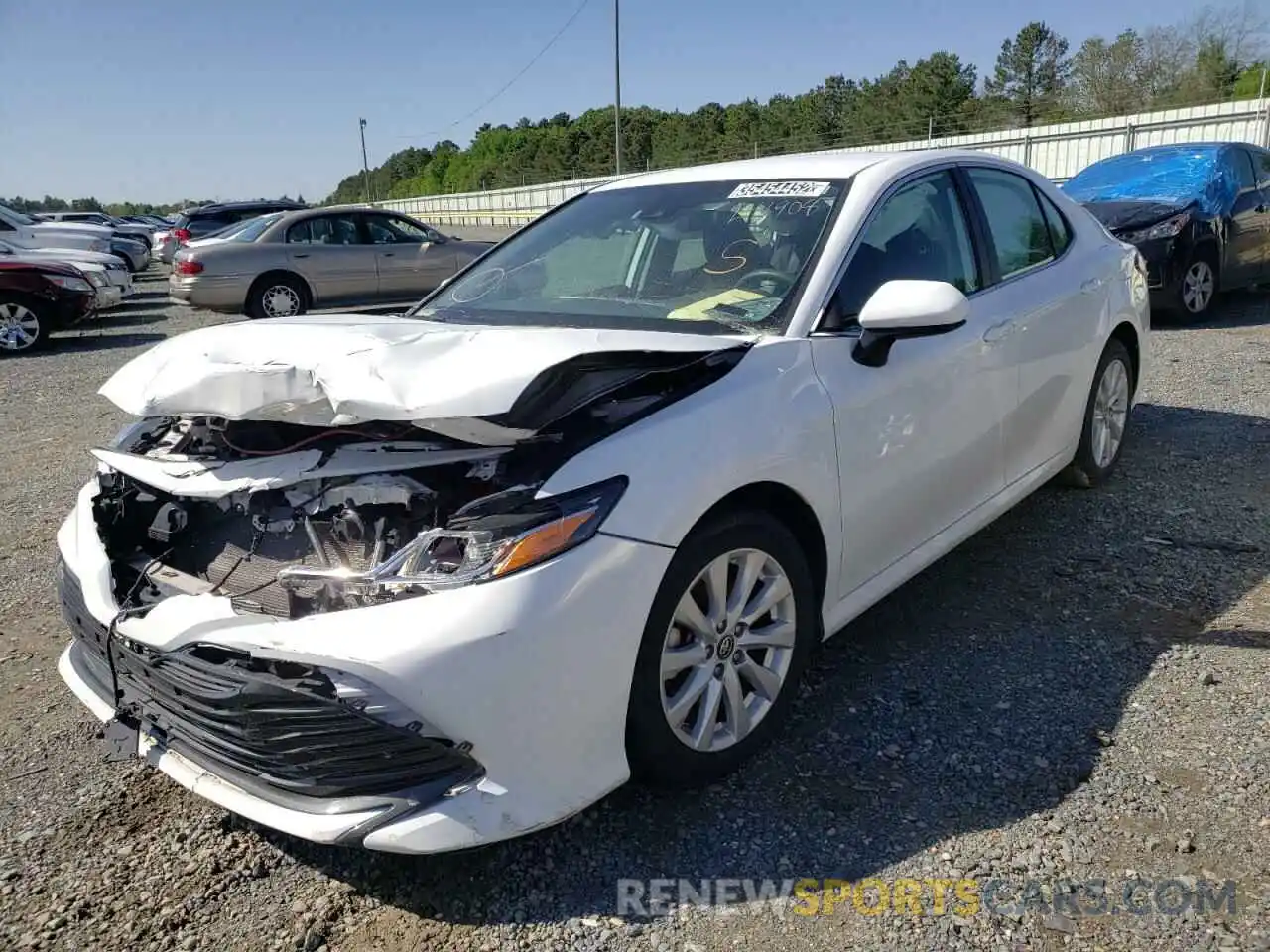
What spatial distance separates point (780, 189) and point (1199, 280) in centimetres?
744

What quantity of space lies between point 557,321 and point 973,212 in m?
1.76

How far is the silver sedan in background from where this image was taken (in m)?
12.4

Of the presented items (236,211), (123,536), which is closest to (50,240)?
Result: (236,211)

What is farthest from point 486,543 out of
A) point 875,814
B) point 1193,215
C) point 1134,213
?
point 1134,213

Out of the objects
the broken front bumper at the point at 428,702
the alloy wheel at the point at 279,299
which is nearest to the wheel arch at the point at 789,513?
the broken front bumper at the point at 428,702

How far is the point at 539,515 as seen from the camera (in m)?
2.15

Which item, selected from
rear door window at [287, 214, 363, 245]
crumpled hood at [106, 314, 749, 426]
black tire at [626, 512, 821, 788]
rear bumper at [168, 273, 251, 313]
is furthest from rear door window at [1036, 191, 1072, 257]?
rear bumper at [168, 273, 251, 313]

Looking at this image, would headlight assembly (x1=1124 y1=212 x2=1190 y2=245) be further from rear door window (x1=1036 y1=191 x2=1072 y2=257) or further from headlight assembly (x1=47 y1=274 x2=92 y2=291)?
headlight assembly (x1=47 y1=274 x2=92 y2=291)

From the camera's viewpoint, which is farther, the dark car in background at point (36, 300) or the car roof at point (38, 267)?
the dark car in background at point (36, 300)

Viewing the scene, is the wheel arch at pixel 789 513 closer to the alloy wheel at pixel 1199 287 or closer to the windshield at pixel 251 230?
the alloy wheel at pixel 1199 287

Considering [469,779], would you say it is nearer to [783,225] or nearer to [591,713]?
[591,713]

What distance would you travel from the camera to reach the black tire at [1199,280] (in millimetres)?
8867

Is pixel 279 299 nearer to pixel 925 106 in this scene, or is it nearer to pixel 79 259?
pixel 79 259

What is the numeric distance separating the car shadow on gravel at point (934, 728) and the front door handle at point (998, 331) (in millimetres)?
998
